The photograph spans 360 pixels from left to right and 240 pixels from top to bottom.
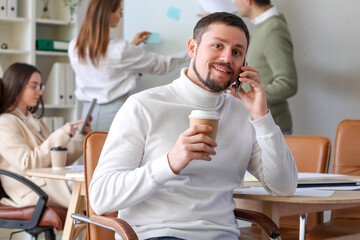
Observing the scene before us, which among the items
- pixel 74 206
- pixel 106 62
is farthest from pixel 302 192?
pixel 106 62

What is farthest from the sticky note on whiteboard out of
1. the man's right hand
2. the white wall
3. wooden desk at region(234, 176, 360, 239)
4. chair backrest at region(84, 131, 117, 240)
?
the man's right hand

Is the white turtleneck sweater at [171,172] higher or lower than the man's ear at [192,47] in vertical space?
lower

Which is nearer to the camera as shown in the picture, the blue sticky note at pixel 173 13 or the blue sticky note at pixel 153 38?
the blue sticky note at pixel 173 13

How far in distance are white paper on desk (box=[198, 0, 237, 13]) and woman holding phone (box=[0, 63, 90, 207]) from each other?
1.08m

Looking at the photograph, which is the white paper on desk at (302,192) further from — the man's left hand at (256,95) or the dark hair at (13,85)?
the dark hair at (13,85)

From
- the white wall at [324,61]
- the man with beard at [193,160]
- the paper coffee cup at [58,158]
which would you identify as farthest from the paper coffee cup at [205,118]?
the white wall at [324,61]

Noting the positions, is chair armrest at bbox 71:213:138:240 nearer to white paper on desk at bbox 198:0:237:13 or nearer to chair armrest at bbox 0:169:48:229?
chair armrest at bbox 0:169:48:229

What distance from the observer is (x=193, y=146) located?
157 cm

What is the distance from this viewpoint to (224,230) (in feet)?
6.11

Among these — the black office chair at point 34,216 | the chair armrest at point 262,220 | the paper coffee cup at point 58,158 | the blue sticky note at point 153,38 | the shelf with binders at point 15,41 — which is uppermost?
the blue sticky note at point 153,38

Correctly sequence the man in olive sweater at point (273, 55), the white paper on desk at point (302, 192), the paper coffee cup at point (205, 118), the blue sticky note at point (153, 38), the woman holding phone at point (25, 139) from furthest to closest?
the blue sticky note at point (153, 38) → the man in olive sweater at point (273, 55) → the woman holding phone at point (25, 139) → the white paper on desk at point (302, 192) → the paper coffee cup at point (205, 118)

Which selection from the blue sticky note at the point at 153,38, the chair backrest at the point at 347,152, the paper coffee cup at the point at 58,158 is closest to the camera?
the chair backrest at the point at 347,152

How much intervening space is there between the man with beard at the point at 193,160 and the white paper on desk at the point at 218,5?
6.73ft

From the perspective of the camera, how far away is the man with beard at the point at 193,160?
1.78m
